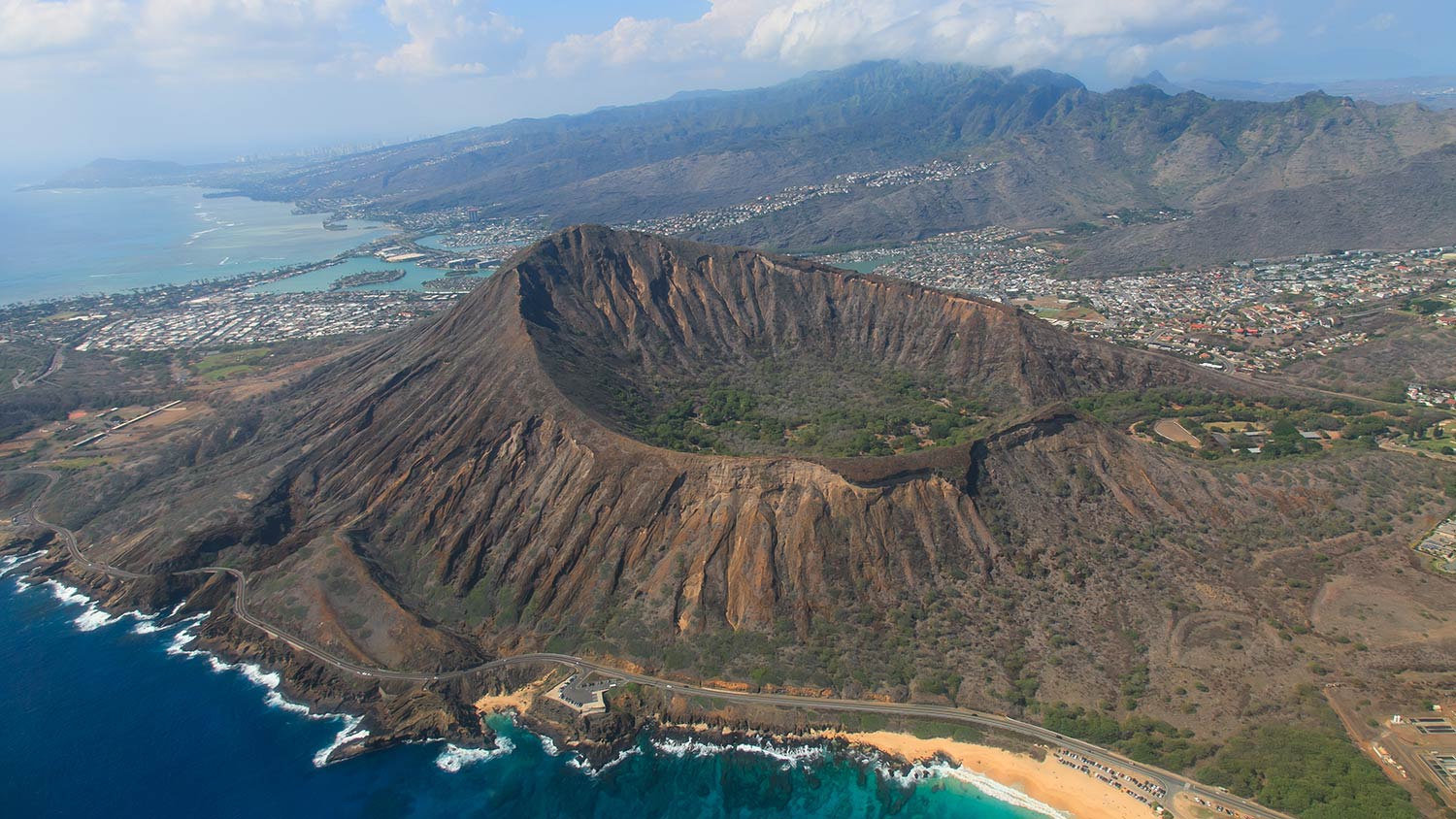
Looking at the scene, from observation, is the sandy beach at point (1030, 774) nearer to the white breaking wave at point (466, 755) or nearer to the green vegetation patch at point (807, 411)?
the white breaking wave at point (466, 755)

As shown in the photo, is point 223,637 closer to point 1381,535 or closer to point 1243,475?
point 1243,475

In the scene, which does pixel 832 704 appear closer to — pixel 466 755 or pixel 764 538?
pixel 764 538

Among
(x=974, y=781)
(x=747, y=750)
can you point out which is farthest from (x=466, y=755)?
(x=974, y=781)

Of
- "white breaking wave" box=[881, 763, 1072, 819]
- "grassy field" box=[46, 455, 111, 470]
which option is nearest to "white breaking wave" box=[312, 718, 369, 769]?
"white breaking wave" box=[881, 763, 1072, 819]

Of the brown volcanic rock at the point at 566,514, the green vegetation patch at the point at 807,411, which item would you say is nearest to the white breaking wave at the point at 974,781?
the brown volcanic rock at the point at 566,514

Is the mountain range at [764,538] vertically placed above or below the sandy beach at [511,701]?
above

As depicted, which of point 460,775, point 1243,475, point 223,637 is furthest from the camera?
point 1243,475

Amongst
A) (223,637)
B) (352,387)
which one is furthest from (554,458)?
(352,387)
